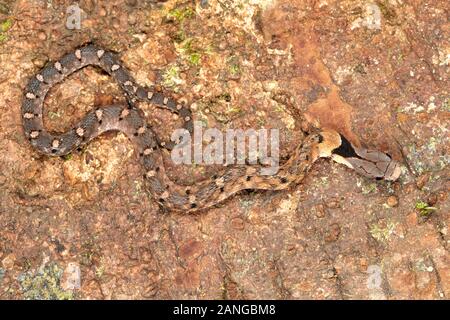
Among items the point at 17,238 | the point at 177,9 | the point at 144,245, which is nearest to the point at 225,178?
the point at 144,245

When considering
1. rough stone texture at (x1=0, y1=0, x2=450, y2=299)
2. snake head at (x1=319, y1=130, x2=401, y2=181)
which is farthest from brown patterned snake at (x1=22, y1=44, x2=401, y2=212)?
rough stone texture at (x1=0, y1=0, x2=450, y2=299)

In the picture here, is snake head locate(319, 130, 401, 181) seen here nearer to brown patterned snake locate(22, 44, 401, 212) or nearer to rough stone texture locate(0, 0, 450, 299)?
brown patterned snake locate(22, 44, 401, 212)

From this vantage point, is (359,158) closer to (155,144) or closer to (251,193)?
(251,193)

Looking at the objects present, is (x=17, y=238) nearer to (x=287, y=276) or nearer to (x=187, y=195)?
(x=187, y=195)

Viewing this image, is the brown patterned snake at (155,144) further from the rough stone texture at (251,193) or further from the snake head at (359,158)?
the rough stone texture at (251,193)

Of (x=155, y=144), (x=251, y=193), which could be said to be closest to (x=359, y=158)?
(x=251, y=193)

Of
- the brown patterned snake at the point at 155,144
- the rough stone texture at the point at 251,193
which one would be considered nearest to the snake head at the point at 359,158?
the brown patterned snake at the point at 155,144

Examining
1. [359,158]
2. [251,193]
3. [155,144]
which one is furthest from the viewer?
[155,144]

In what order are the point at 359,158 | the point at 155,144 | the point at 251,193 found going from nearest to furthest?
1. the point at 359,158
2. the point at 251,193
3. the point at 155,144
